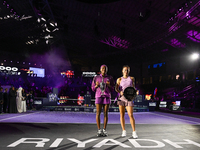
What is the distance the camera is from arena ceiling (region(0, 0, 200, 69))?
17.9m

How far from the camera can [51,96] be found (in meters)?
17.2

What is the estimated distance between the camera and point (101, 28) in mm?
25344

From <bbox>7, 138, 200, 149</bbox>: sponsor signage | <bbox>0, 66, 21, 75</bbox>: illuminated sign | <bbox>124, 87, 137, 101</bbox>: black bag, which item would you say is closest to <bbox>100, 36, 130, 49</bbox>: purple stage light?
<bbox>0, 66, 21, 75</bbox>: illuminated sign

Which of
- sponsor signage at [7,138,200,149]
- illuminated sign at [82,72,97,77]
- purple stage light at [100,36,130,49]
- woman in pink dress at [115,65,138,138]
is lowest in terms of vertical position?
sponsor signage at [7,138,200,149]

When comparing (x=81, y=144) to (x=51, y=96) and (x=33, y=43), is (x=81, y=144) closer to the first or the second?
(x=51, y=96)

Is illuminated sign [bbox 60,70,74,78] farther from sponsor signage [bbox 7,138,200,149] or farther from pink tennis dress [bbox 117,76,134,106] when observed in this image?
sponsor signage [bbox 7,138,200,149]

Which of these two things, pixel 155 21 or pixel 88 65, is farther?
pixel 88 65

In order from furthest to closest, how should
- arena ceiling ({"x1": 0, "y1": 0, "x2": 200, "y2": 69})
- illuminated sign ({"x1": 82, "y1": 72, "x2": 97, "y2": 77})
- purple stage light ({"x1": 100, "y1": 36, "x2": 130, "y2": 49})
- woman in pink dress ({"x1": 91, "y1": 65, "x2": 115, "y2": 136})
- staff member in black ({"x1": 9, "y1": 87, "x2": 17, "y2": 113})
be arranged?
illuminated sign ({"x1": 82, "y1": 72, "x2": 97, "y2": 77}) < purple stage light ({"x1": 100, "y1": 36, "x2": 130, "y2": 49}) < arena ceiling ({"x1": 0, "y1": 0, "x2": 200, "y2": 69}) < staff member in black ({"x1": 9, "y1": 87, "x2": 17, "y2": 113}) < woman in pink dress ({"x1": 91, "y1": 65, "x2": 115, "y2": 136})

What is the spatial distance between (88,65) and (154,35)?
2032 cm

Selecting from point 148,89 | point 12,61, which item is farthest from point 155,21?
A: point 12,61

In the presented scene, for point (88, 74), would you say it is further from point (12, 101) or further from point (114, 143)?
point (114, 143)

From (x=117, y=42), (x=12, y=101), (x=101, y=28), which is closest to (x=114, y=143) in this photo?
(x=12, y=101)

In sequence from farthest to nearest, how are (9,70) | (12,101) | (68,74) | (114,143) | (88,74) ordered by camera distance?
1. (68,74)
2. (88,74)
3. (9,70)
4. (12,101)
5. (114,143)

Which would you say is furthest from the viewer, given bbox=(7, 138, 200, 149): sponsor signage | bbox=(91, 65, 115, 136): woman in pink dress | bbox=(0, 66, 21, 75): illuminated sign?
bbox=(0, 66, 21, 75): illuminated sign
